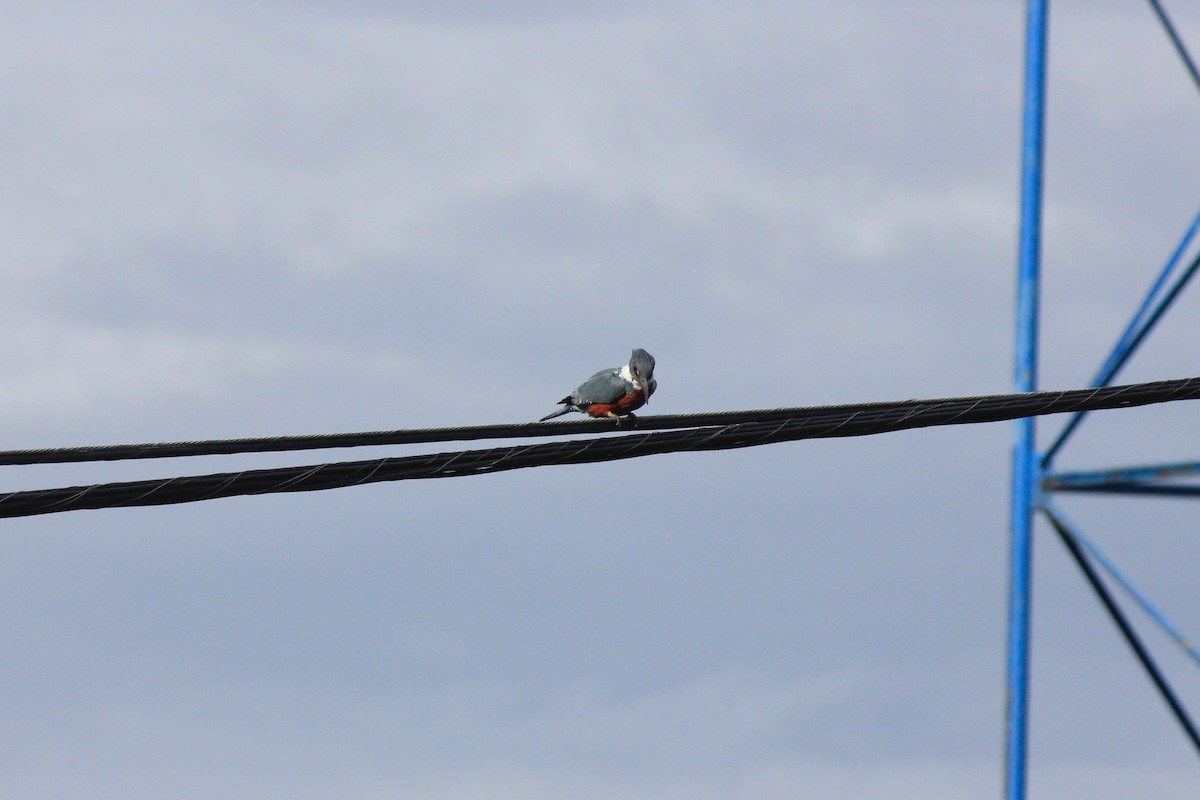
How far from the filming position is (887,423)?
9.80 meters

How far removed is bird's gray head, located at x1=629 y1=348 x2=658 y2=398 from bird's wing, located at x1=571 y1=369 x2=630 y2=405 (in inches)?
4.0

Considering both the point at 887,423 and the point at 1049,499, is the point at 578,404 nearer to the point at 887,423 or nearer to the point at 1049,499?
the point at 887,423

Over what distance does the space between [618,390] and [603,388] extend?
0.11 metres

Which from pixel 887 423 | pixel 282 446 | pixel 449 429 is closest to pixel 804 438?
pixel 887 423

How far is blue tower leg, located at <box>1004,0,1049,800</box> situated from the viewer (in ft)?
52.0

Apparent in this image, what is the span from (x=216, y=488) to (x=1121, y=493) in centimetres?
952

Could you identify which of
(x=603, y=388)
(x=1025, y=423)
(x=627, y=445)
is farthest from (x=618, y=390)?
(x=1025, y=423)

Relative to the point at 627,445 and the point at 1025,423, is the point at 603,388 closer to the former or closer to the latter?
the point at 627,445

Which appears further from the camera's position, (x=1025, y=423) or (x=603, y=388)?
(x=1025, y=423)

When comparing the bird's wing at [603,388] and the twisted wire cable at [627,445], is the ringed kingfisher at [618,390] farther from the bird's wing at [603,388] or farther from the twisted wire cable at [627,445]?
the twisted wire cable at [627,445]

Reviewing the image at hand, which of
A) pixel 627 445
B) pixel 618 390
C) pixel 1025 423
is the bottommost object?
pixel 627 445

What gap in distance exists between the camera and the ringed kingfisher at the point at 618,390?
517 inches

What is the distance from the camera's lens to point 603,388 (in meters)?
13.1

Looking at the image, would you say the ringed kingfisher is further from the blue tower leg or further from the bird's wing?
the blue tower leg
